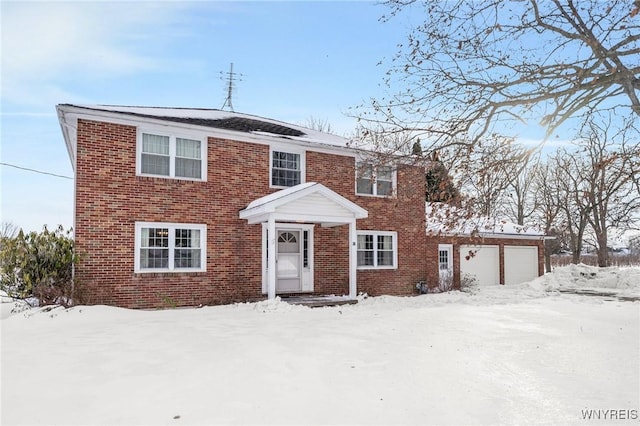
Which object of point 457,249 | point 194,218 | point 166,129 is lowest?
point 457,249

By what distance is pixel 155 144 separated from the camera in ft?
40.1

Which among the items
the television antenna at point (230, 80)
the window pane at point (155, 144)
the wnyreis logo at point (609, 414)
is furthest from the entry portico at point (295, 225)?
the television antenna at point (230, 80)

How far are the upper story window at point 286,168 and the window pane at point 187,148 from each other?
244 centimetres

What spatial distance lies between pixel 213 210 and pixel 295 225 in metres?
2.74

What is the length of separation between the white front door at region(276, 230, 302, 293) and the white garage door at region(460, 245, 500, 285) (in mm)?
8857

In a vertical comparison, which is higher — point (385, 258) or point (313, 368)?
point (385, 258)

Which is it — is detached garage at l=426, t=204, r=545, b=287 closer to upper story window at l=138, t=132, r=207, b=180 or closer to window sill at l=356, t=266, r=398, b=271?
window sill at l=356, t=266, r=398, b=271

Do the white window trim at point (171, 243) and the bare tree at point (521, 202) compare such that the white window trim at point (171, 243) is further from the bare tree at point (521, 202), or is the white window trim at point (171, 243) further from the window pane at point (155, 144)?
the bare tree at point (521, 202)

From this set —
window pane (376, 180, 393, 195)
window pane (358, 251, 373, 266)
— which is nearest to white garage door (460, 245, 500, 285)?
window pane (376, 180, 393, 195)

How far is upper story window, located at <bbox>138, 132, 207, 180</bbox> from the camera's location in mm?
12070

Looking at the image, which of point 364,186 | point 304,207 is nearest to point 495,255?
point 364,186

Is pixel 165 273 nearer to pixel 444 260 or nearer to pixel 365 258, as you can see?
pixel 365 258

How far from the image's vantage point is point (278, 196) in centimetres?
1208

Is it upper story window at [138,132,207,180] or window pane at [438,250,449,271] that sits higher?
upper story window at [138,132,207,180]
